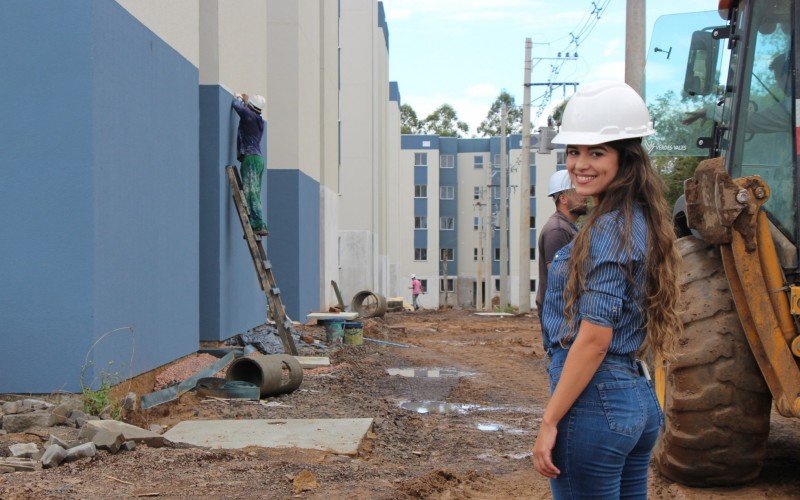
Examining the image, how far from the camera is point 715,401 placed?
5.71 metres

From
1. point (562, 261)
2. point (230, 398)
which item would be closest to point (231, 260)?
point (230, 398)

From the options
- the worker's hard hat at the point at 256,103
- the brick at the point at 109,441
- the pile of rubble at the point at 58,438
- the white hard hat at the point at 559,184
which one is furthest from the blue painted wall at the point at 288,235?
the white hard hat at the point at 559,184

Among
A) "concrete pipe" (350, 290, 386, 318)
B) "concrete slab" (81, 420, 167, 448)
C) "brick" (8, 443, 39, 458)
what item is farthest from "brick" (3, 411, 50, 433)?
"concrete pipe" (350, 290, 386, 318)

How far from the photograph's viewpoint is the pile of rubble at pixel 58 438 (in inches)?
256

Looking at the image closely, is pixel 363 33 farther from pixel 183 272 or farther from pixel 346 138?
pixel 183 272

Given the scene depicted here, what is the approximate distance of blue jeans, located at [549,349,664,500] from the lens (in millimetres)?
2928

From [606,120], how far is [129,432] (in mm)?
5330

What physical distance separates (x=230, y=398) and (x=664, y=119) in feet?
17.6

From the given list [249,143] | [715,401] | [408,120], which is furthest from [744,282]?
[408,120]

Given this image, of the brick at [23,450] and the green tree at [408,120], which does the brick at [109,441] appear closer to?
the brick at [23,450]

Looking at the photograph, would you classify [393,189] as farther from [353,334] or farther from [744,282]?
[744,282]

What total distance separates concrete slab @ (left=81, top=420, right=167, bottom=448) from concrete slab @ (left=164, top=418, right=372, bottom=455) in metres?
0.26

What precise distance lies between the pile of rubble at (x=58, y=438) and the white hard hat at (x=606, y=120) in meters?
4.79

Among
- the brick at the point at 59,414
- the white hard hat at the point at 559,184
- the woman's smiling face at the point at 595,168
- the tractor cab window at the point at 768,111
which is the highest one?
the tractor cab window at the point at 768,111
